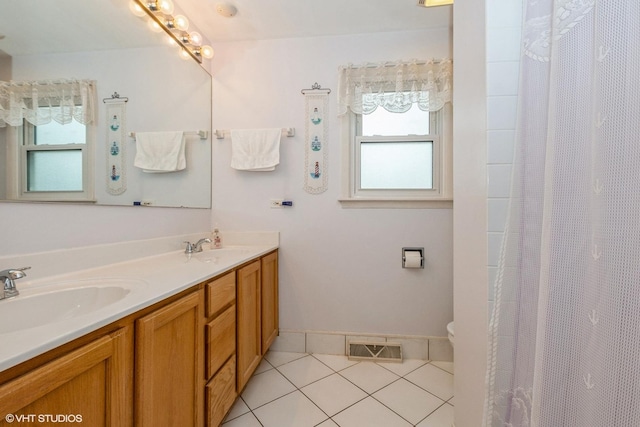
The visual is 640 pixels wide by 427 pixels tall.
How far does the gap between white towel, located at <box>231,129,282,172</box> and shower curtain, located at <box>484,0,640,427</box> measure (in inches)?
58.9

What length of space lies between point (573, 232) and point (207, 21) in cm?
231

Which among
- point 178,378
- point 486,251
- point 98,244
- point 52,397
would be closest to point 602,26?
point 486,251

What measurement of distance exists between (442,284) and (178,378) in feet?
5.52

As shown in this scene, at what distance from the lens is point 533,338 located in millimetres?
686

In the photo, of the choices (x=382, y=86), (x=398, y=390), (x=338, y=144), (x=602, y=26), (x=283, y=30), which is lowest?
(x=398, y=390)

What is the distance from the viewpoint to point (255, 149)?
6.26ft

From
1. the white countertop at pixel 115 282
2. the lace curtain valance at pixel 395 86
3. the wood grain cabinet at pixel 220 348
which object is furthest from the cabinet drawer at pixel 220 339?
the lace curtain valance at pixel 395 86

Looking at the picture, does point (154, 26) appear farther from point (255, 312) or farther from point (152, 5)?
point (255, 312)

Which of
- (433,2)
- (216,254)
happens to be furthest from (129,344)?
(433,2)

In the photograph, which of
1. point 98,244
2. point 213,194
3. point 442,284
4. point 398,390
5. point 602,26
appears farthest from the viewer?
point 213,194

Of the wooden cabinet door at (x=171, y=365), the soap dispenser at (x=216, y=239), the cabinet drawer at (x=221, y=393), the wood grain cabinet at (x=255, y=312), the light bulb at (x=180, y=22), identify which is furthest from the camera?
the soap dispenser at (x=216, y=239)

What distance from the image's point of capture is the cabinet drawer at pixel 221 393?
1014 millimetres

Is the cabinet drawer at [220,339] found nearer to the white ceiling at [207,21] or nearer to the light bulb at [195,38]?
the white ceiling at [207,21]

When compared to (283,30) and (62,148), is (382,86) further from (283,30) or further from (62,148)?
(62,148)
